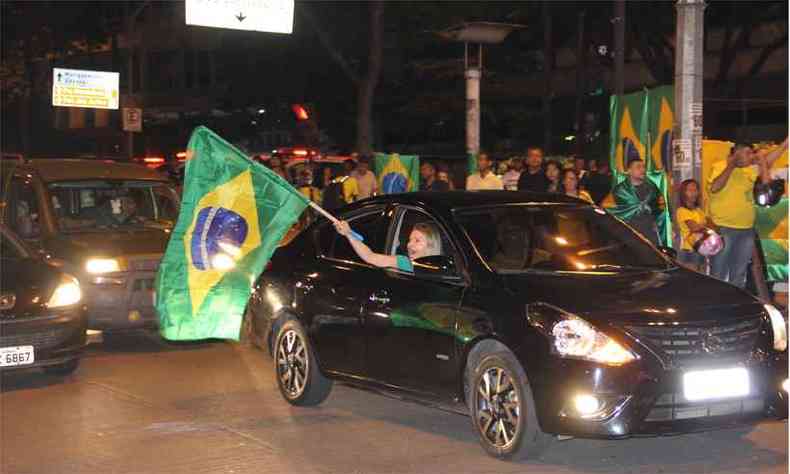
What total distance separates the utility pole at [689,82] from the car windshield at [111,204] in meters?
5.44

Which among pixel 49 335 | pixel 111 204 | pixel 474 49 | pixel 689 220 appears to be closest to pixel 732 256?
pixel 689 220

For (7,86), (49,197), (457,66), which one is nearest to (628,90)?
(457,66)

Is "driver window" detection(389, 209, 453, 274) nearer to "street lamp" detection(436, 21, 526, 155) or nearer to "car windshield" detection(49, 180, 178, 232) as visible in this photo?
"car windshield" detection(49, 180, 178, 232)

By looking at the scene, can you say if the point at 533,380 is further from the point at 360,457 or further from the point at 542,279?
the point at 360,457

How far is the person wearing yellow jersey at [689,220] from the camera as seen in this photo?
1134cm

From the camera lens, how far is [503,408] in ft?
21.9

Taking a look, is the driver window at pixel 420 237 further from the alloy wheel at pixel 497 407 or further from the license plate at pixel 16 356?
the license plate at pixel 16 356

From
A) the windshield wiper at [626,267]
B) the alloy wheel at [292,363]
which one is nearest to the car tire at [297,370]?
the alloy wheel at [292,363]

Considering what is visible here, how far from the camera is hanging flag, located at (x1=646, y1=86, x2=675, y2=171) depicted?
1302cm

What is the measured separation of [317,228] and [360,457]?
2202 millimetres

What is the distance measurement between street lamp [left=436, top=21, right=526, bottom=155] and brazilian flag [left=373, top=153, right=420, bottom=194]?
2.38m

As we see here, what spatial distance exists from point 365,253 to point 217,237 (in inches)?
59.1

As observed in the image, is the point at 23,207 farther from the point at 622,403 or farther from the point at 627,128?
the point at 622,403

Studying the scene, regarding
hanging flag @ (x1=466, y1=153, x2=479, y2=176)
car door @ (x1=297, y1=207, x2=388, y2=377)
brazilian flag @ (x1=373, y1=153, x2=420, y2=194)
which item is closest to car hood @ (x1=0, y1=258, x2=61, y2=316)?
car door @ (x1=297, y1=207, x2=388, y2=377)
